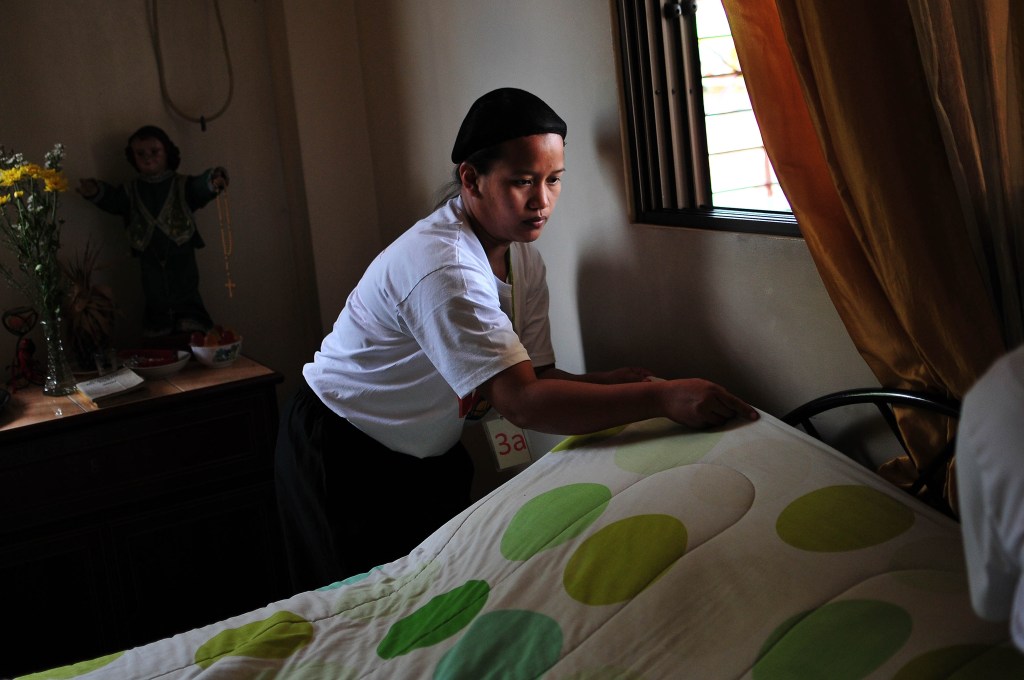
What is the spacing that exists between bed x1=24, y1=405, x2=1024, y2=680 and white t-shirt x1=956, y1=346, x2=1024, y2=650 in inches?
9.7

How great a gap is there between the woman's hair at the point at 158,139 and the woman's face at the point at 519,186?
1.35 meters

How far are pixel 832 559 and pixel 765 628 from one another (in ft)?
0.34

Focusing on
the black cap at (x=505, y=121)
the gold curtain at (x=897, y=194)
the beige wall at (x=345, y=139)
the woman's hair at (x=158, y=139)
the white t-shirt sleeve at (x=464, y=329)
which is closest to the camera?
the gold curtain at (x=897, y=194)

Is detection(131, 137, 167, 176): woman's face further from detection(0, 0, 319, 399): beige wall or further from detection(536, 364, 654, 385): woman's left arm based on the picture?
detection(536, 364, 654, 385): woman's left arm

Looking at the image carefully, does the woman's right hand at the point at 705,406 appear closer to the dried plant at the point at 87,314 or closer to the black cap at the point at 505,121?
the black cap at the point at 505,121

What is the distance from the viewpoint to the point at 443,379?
1.64 m

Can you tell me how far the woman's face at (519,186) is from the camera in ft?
4.94

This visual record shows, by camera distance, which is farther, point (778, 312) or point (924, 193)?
point (778, 312)

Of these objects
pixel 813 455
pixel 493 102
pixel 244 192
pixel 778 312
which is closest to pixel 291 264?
pixel 244 192

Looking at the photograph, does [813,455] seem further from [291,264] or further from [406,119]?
[291,264]

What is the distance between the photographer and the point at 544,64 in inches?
74.7

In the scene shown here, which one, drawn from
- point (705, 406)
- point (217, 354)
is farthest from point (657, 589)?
point (217, 354)

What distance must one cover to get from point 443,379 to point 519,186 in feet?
1.19

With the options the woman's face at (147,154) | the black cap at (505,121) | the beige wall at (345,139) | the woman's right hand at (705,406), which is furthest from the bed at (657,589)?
the woman's face at (147,154)
